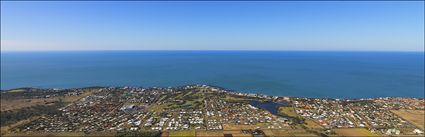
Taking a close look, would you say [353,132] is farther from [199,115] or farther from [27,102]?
[27,102]

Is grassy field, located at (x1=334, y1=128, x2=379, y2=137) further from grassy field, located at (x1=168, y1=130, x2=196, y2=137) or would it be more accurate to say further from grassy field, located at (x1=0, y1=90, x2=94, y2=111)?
grassy field, located at (x1=0, y1=90, x2=94, y2=111)

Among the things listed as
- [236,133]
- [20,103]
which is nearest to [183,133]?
[236,133]

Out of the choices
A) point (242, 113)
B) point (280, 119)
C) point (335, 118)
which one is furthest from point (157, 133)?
point (335, 118)

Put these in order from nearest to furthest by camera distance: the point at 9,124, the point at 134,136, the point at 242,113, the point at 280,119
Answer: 1. the point at 134,136
2. the point at 9,124
3. the point at 280,119
4. the point at 242,113

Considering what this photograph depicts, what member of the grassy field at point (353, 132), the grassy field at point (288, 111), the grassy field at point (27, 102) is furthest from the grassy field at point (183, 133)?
the grassy field at point (27, 102)

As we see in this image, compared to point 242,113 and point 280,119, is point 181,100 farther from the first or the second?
point 280,119

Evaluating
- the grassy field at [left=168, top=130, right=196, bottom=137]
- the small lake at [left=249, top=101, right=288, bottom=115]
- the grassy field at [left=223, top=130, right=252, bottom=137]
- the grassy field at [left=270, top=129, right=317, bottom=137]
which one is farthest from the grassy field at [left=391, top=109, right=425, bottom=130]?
the grassy field at [left=168, top=130, right=196, bottom=137]

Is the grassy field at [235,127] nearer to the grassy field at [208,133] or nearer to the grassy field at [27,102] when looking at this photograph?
the grassy field at [208,133]
